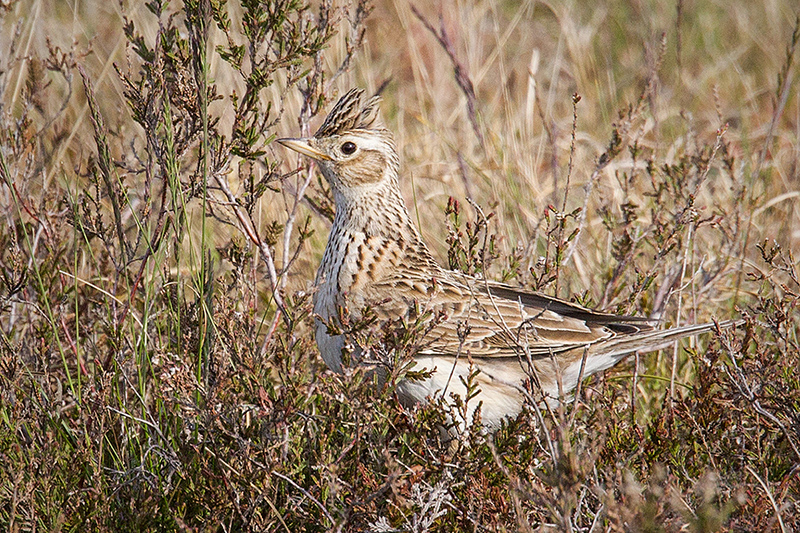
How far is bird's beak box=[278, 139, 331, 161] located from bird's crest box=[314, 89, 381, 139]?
4.4 inches

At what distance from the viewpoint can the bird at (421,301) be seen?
4.32 metres

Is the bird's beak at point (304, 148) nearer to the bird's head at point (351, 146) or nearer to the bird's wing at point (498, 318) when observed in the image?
the bird's head at point (351, 146)

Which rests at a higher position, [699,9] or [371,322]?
[699,9]

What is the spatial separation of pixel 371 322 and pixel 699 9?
7425 mm

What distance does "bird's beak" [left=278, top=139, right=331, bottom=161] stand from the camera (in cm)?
450

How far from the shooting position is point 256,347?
12.5 feet

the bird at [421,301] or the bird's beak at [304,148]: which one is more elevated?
the bird's beak at [304,148]

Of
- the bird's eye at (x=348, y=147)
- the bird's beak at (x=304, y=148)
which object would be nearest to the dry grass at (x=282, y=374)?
the bird's beak at (x=304, y=148)

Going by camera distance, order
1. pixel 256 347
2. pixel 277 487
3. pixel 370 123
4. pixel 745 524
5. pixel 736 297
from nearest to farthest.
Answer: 1. pixel 745 524
2. pixel 277 487
3. pixel 256 347
4. pixel 370 123
5. pixel 736 297

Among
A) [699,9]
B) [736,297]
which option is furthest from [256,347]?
[699,9]

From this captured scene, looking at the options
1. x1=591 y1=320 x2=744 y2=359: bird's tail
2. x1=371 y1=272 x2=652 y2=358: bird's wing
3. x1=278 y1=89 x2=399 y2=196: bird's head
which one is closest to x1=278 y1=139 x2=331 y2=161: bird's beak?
x1=278 y1=89 x2=399 y2=196: bird's head

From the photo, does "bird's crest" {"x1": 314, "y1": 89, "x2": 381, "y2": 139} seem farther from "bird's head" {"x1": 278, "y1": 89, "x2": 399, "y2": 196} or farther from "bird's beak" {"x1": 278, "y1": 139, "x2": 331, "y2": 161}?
"bird's beak" {"x1": 278, "y1": 139, "x2": 331, "y2": 161}

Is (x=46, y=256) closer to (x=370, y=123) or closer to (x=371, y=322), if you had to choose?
(x=370, y=123)

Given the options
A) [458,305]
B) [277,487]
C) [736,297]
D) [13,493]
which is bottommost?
[13,493]
